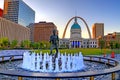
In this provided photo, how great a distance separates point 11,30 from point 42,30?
51.0m

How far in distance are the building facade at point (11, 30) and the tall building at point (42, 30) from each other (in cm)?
1870

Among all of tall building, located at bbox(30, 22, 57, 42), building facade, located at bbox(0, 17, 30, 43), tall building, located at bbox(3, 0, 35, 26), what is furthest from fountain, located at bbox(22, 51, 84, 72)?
tall building, located at bbox(30, 22, 57, 42)

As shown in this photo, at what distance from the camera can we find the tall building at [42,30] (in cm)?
17300

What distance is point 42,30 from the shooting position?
583 feet

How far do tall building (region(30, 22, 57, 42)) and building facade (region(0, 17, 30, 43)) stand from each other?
18702mm

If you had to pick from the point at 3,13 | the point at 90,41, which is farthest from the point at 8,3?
the point at 90,41

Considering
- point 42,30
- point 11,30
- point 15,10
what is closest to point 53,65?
point 11,30

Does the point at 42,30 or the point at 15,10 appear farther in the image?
the point at 42,30

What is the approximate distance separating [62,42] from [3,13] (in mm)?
57506

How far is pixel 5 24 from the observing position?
394 feet

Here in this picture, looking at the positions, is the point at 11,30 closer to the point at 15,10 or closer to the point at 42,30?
the point at 15,10

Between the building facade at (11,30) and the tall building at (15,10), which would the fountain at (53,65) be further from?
the tall building at (15,10)

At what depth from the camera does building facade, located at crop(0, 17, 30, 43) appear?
4526 inches

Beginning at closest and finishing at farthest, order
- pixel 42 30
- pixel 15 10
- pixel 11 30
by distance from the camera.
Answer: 1. pixel 11 30
2. pixel 15 10
3. pixel 42 30
